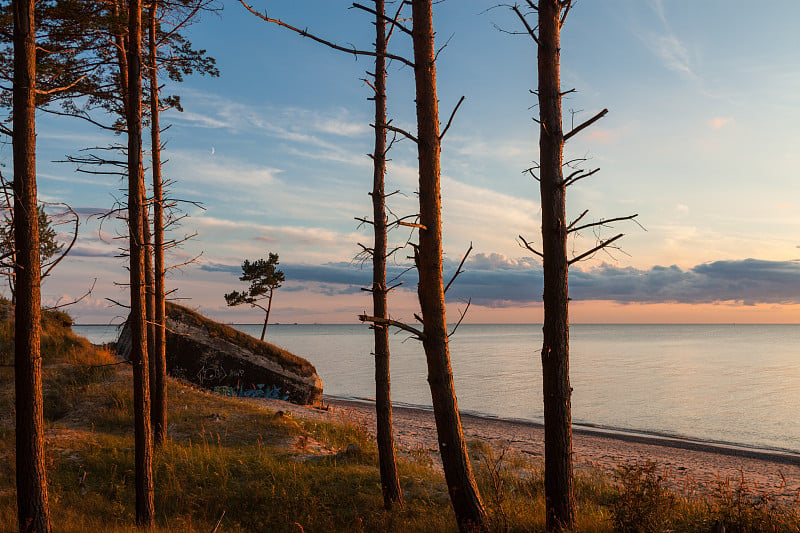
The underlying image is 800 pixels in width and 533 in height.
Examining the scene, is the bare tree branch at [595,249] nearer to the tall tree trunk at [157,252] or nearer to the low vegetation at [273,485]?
the low vegetation at [273,485]

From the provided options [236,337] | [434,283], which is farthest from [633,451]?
[434,283]

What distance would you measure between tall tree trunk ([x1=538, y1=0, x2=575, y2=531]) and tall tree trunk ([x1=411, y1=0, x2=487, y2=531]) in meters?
0.99

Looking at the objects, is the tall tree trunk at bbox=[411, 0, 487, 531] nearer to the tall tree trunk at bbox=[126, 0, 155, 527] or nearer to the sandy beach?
the tall tree trunk at bbox=[126, 0, 155, 527]

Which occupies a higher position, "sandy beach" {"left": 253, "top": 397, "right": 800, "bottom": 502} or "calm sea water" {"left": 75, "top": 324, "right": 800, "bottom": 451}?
"sandy beach" {"left": 253, "top": 397, "right": 800, "bottom": 502}

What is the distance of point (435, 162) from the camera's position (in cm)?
662

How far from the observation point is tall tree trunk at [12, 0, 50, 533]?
5832 millimetres

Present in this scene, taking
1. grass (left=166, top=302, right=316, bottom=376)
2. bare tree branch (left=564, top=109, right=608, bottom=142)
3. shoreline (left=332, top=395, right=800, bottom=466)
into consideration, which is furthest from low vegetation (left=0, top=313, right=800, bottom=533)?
shoreline (left=332, top=395, right=800, bottom=466)

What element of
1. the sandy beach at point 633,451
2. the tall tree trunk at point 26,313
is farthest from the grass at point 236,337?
the tall tree trunk at point 26,313

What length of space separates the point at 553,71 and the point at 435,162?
178cm

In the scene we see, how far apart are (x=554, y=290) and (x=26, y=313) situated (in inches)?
231

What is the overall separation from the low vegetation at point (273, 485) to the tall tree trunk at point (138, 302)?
0.60 metres

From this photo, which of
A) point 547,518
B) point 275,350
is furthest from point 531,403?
point 547,518

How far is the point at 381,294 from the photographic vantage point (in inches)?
358

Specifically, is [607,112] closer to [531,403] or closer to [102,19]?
[102,19]
